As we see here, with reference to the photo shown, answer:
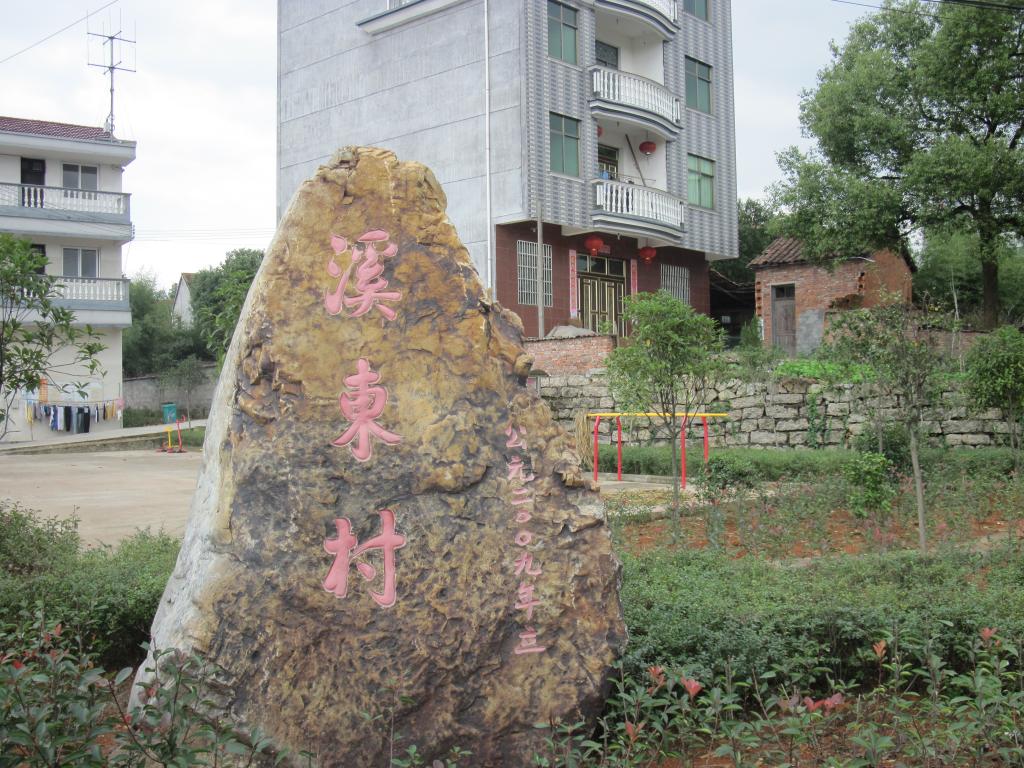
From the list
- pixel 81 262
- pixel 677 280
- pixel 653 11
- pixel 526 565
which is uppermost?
pixel 653 11

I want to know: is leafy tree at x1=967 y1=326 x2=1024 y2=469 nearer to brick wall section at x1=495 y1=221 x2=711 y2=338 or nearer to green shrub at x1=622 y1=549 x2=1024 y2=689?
green shrub at x1=622 y1=549 x2=1024 y2=689

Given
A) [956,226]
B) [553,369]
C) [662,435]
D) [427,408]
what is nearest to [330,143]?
[553,369]

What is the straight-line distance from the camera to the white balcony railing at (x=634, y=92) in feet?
64.4

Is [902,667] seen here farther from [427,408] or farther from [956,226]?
[956,226]

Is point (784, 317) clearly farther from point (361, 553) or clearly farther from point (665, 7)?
point (361, 553)

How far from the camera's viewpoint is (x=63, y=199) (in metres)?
24.0

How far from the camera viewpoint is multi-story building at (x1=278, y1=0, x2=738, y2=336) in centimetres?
1858

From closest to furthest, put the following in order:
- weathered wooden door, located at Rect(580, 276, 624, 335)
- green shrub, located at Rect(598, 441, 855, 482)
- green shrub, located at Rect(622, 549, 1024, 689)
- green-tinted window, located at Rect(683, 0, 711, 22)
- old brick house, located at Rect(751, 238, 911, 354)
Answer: green shrub, located at Rect(622, 549, 1024, 689), green shrub, located at Rect(598, 441, 855, 482), weathered wooden door, located at Rect(580, 276, 624, 335), old brick house, located at Rect(751, 238, 911, 354), green-tinted window, located at Rect(683, 0, 711, 22)

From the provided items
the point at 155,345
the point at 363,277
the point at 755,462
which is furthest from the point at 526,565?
the point at 155,345

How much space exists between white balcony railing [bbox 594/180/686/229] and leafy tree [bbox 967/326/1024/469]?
976 centimetres

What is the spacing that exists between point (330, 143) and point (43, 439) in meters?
11.0

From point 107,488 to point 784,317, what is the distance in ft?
53.7

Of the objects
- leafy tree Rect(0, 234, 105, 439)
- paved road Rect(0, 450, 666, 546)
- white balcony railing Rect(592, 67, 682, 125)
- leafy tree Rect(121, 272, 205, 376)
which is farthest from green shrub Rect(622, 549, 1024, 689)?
leafy tree Rect(121, 272, 205, 376)

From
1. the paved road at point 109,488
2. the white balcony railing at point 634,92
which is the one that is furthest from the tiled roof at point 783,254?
the paved road at point 109,488
